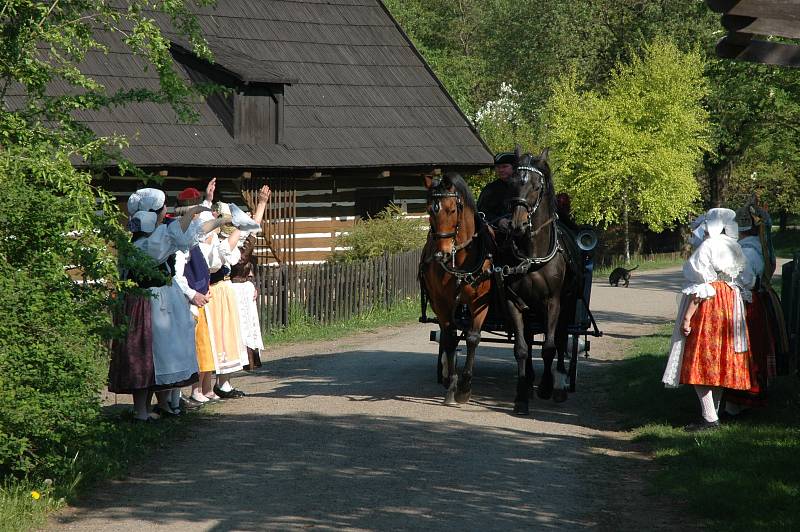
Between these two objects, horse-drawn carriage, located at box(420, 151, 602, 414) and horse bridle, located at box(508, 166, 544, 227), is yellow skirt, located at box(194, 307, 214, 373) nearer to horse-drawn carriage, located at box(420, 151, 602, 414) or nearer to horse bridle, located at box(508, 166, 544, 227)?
horse-drawn carriage, located at box(420, 151, 602, 414)

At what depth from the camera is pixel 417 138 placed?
92.6ft

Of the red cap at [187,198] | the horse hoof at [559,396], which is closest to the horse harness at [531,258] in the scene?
the horse hoof at [559,396]

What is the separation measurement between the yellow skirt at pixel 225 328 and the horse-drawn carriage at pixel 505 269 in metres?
2.10

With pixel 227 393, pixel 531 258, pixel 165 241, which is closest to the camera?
pixel 165 241

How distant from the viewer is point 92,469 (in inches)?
326

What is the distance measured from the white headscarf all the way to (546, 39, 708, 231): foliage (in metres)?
33.6

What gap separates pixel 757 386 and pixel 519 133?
3889cm

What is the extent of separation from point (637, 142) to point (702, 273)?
33.4 metres

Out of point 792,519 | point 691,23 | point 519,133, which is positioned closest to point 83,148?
point 792,519

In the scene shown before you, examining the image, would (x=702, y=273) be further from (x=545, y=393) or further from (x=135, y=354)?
(x=135, y=354)

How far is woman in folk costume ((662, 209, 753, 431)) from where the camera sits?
9.81 m

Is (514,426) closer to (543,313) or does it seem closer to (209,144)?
(543,313)

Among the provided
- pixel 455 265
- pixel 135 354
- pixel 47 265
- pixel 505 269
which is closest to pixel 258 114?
pixel 455 265

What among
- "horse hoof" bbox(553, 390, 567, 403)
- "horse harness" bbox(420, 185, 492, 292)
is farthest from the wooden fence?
"horse harness" bbox(420, 185, 492, 292)
